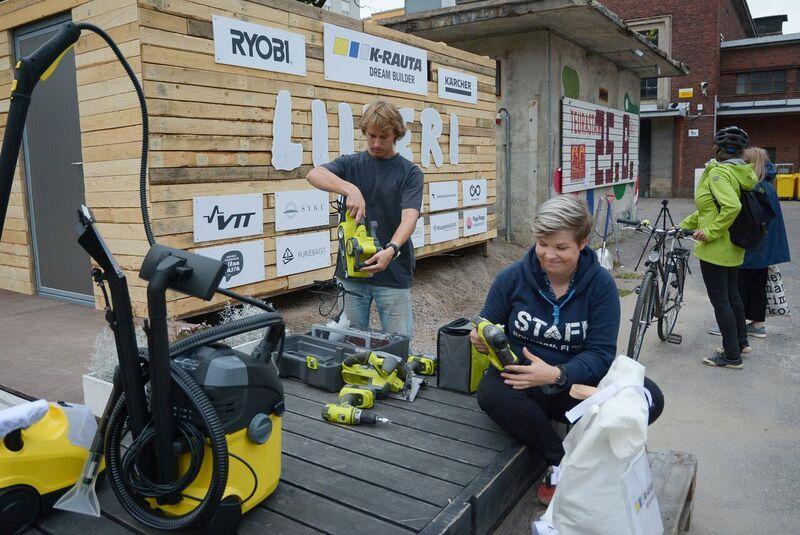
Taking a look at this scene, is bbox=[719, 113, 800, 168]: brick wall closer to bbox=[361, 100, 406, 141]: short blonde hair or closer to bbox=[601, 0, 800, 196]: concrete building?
bbox=[601, 0, 800, 196]: concrete building

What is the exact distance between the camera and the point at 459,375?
3352 mm

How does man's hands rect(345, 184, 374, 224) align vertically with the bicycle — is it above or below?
above

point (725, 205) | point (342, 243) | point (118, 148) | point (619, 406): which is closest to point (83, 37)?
point (118, 148)

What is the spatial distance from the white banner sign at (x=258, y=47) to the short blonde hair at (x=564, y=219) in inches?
133

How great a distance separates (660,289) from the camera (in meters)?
5.72

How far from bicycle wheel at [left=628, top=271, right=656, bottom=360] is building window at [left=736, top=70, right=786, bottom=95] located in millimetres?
26326

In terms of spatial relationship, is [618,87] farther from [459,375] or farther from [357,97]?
[459,375]

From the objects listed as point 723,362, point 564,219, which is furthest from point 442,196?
point 564,219

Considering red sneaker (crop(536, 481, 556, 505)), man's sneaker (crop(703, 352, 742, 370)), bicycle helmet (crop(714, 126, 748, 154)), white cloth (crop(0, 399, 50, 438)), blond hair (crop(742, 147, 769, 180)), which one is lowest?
man's sneaker (crop(703, 352, 742, 370))

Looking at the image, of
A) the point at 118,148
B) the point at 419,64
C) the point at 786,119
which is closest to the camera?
the point at 118,148

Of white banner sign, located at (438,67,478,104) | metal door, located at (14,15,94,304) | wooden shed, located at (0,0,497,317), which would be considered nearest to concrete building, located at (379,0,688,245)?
white banner sign, located at (438,67,478,104)

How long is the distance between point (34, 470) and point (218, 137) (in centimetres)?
343

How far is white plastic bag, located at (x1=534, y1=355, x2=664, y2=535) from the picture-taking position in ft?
6.48

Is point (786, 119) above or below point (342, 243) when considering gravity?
above
